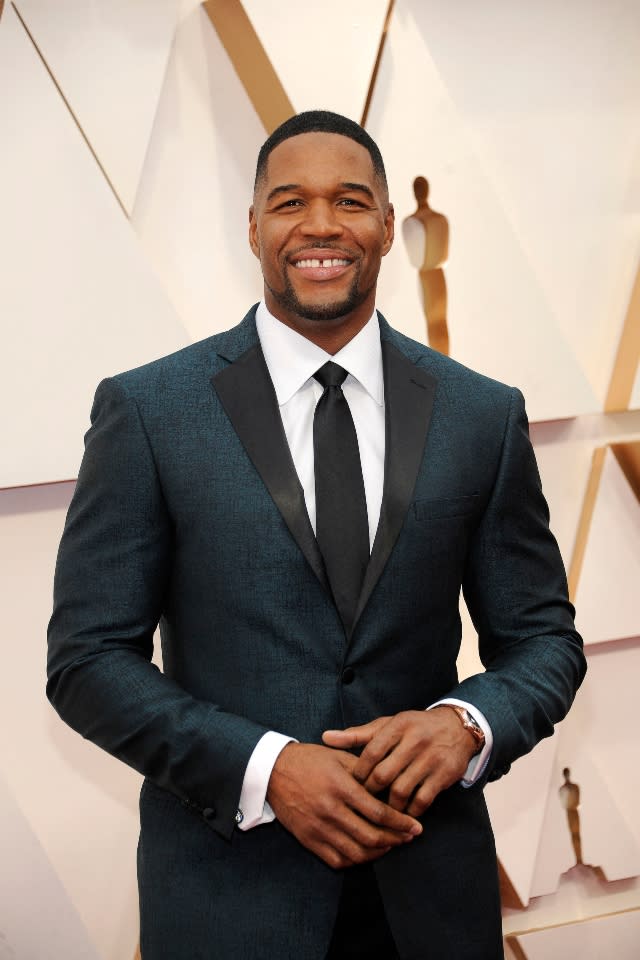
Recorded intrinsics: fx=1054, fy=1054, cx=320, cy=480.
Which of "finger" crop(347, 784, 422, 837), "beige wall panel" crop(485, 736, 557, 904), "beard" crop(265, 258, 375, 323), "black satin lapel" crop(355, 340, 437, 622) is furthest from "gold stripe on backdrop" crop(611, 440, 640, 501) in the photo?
"finger" crop(347, 784, 422, 837)

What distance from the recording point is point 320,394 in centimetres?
140

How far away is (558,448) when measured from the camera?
254 centimetres

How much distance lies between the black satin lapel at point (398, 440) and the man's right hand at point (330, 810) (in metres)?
0.20

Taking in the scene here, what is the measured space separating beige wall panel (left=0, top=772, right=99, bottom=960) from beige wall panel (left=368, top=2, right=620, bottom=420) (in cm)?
138

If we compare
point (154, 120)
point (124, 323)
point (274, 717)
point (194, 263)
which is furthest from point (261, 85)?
point (274, 717)

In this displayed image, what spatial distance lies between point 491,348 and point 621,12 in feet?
2.95

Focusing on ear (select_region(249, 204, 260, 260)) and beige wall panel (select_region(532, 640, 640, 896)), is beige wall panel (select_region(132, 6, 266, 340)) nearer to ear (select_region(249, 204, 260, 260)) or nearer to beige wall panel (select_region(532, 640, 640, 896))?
ear (select_region(249, 204, 260, 260))

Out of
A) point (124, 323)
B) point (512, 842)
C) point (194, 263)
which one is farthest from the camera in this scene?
point (512, 842)

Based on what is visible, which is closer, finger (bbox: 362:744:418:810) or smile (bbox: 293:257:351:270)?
finger (bbox: 362:744:418:810)

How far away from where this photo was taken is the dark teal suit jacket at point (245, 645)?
1.25 m

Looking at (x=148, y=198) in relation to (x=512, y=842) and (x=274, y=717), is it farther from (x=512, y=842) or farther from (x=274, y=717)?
(x=512, y=842)

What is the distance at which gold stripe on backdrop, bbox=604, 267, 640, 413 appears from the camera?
8.15 feet

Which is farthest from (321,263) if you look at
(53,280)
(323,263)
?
(53,280)

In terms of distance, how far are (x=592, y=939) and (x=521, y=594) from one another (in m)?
1.61
